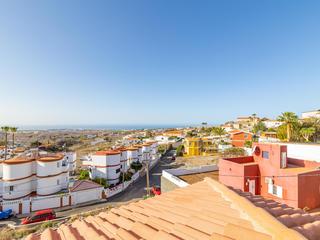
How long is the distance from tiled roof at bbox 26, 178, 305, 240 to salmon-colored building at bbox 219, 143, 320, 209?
1003 centimetres

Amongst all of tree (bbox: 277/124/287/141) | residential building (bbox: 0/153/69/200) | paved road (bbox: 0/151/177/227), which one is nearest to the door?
paved road (bbox: 0/151/177/227)

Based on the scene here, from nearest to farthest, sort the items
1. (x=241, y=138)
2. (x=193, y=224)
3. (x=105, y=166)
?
(x=193, y=224), (x=105, y=166), (x=241, y=138)

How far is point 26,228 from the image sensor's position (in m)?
13.7

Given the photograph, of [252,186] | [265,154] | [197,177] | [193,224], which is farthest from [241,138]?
[193,224]

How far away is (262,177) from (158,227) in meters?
13.4

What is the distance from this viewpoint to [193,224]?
280cm

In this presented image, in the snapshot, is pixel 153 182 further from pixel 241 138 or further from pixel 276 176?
pixel 241 138

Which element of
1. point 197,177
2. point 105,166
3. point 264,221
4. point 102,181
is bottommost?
point 102,181

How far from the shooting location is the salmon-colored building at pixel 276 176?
1086cm

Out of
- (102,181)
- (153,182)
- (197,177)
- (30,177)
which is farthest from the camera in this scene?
(153,182)

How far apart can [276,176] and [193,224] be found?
1241 centimetres

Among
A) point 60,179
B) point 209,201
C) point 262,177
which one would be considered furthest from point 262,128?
point 209,201

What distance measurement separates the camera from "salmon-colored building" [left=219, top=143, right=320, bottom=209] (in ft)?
35.6

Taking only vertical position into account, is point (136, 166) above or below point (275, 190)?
below
